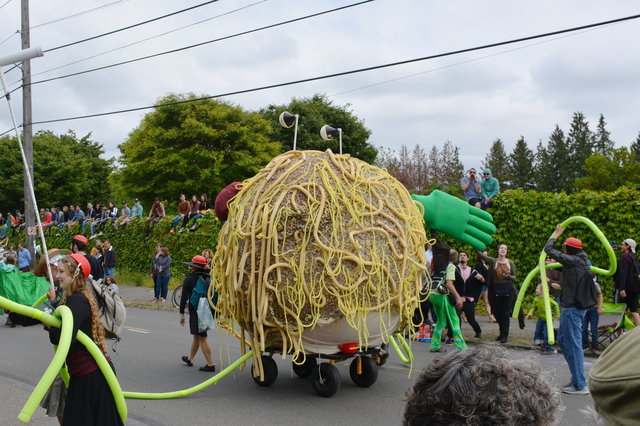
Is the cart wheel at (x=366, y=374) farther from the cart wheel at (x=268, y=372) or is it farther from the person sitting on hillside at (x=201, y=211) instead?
the person sitting on hillside at (x=201, y=211)

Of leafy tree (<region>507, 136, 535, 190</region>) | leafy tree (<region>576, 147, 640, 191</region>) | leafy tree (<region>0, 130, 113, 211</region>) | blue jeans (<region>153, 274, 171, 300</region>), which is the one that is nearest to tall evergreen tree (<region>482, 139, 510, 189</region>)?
leafy tree (<region>507, 136, 535, 190</region>)

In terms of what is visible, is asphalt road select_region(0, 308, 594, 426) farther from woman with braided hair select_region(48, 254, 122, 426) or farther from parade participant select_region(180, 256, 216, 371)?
woman with braided hair select_region(48, 254, 122, 426)

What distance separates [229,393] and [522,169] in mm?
70087

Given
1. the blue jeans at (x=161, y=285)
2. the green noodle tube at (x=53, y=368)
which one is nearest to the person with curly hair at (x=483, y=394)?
the green noodle tube at (x=53, y=368)

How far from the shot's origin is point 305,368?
29.1ft

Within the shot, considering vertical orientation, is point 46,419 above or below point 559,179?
below

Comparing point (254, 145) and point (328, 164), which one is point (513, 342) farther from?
point (254, 145)

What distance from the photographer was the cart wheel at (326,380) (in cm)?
777

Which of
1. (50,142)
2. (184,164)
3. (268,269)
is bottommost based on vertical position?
(268,269)

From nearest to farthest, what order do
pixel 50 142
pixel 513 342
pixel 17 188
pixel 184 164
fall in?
pixel 513 342 → pixel 184 164 → pixel 17 188 → pixel 50 142

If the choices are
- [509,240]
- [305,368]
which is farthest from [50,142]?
[305,368]

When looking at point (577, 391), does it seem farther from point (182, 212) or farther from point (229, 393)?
point (182, 212)

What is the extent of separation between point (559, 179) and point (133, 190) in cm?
4862

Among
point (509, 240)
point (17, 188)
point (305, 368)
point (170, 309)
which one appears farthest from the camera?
point (17, 188)
